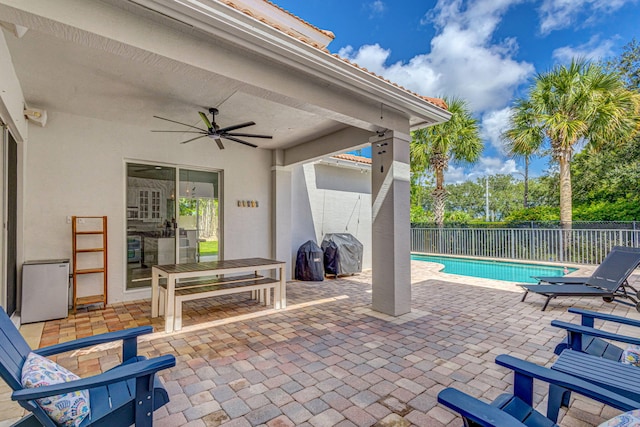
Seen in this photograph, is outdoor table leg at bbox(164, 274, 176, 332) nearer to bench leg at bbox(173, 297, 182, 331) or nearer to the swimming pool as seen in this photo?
bench leg at bbox(173, 297, 182, 331)

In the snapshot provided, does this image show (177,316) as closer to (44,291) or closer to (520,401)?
(44,291)

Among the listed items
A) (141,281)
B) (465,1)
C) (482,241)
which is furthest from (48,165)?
(465,1)

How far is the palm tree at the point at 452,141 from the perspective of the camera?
38.9 feet

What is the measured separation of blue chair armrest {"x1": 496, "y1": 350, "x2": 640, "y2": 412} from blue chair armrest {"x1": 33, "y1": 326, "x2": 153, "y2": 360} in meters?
2.27

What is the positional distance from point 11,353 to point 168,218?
4.76 m

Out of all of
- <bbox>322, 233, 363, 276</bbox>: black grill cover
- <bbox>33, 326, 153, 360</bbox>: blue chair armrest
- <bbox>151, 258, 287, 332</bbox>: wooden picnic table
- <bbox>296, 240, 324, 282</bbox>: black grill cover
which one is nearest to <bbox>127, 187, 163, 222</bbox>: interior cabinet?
<bbox>151, 258, 287, 332</bbox>: wooden picnic table

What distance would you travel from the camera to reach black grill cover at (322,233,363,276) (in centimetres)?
766

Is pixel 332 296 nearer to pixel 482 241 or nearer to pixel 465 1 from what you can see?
pixel 482 241

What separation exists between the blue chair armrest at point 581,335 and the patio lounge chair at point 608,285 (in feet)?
9.28

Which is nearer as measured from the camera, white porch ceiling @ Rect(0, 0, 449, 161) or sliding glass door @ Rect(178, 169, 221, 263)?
white porch ceiling @ Rect(0, 0, 449, 161)

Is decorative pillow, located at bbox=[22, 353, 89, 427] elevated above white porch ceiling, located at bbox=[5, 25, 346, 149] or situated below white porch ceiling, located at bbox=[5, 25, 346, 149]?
below

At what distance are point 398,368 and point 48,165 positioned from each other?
5.75 meters

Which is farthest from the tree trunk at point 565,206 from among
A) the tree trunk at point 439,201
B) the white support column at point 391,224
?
the white support column at point 391,224

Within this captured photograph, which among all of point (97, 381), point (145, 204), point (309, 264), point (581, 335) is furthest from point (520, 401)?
point (145, 204)
